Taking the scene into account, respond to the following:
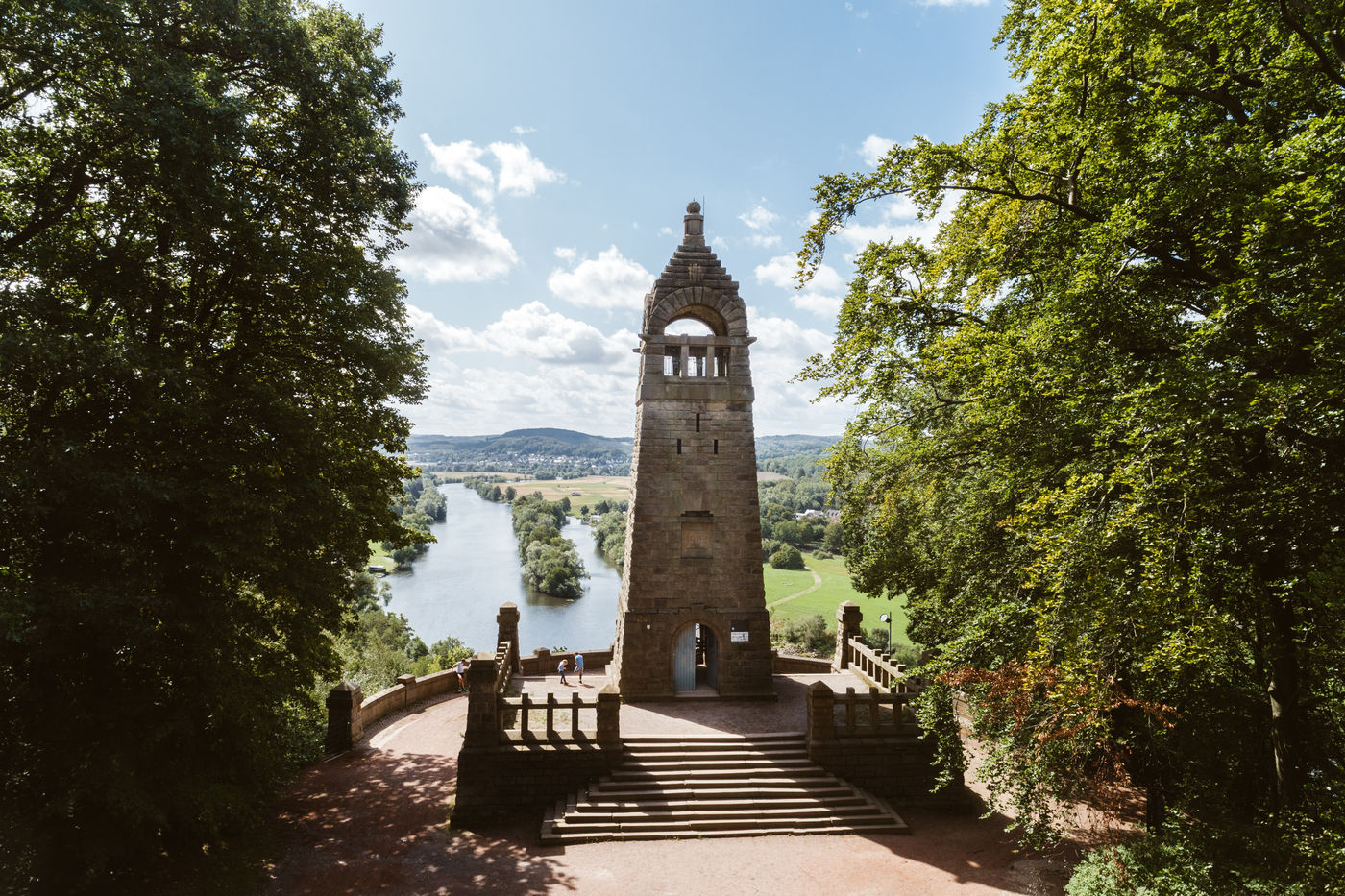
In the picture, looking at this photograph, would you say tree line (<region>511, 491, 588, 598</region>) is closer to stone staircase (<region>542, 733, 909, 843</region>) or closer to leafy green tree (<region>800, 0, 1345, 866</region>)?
stone staircase (<region>542, 733, 909, 843</region>)

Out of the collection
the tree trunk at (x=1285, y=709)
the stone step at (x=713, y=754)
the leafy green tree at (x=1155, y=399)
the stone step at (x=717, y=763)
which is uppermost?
the leafy green tree at (x=1155, y=399)

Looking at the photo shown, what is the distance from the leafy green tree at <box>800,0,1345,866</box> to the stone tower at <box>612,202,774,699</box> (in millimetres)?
6163

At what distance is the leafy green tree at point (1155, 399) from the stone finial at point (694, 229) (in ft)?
25.0

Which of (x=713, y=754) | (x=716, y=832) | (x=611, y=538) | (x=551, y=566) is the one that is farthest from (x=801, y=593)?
(x=716, y=832)

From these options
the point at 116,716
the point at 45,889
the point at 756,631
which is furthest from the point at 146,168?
the point at 756,631

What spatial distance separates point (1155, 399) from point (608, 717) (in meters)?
10.7

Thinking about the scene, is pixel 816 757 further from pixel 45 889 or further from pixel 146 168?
pixel 146 168

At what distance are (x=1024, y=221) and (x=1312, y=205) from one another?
4758mm

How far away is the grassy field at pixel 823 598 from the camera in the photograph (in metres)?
46.3

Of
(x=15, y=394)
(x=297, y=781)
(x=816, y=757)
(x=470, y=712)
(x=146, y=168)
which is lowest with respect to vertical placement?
(x=297, y=781)

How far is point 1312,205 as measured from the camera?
5922 millimetres

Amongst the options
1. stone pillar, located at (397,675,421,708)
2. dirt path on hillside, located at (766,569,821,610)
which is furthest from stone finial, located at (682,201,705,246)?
dirt path on hillside, located at (766,569,821,610)

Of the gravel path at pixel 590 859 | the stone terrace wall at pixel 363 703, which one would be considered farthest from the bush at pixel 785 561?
the gravel path at pixel 590 859

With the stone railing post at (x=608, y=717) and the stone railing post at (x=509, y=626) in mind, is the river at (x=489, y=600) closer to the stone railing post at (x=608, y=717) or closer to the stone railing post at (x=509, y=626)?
the stone railing post at (x=509, y=626)
